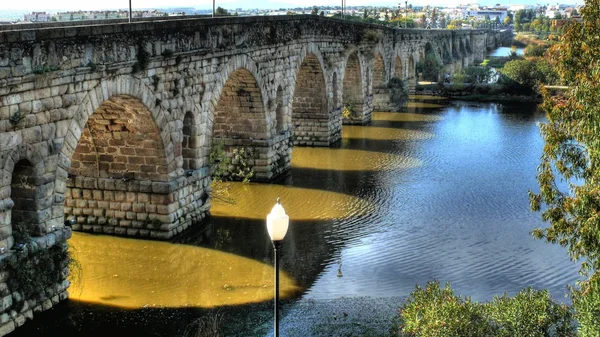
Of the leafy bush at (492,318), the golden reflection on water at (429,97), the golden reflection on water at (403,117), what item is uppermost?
the leafy bush at (492,318)

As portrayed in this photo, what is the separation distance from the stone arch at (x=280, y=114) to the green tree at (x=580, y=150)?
13.6 meters

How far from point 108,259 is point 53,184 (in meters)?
3.35

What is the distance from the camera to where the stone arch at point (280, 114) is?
2480 centimetres

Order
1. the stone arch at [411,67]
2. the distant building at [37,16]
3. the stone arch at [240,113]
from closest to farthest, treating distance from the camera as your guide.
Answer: the distant building at [37,16], the stone arch at [240,113], the stone arch at [411,67]

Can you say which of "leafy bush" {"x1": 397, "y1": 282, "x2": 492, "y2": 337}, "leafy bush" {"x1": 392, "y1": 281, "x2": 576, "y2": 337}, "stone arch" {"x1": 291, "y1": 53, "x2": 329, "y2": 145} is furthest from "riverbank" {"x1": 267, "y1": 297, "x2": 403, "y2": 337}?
"stone arch" {"x1": 291, "y1": 53, "x2": 329, "y2": 145}

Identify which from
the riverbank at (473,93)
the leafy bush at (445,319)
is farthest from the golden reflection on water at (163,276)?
the riverbank at (473,93)

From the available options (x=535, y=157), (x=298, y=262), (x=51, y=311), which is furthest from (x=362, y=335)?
(x=535, y=157)

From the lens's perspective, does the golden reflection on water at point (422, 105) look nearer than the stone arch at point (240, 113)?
No

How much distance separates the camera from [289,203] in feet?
71.6

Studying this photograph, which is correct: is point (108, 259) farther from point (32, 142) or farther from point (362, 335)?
point (362, 335)

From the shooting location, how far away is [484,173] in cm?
Answer: 2625

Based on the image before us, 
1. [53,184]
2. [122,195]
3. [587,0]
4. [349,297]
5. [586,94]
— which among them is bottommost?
[349,297]

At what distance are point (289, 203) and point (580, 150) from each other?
11.0 meters

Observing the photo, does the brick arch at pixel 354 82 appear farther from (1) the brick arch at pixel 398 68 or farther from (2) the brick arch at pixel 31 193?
(2) the brick arch at pixel 31 193
